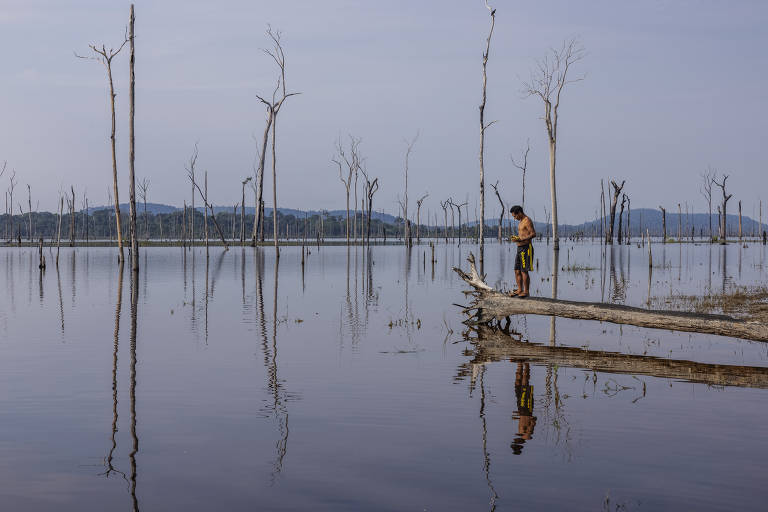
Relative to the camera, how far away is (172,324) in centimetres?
1603

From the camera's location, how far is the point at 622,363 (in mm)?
11039

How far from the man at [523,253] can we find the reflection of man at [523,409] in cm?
451

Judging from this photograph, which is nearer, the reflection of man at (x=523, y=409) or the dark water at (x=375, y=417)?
the dark water at (x=375, y=417)

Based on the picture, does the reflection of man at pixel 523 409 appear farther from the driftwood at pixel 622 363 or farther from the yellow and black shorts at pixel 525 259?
the yellow and black shorts at pixel 525 259

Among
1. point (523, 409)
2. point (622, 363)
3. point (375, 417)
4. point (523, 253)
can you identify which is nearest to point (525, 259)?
point (523, 253)

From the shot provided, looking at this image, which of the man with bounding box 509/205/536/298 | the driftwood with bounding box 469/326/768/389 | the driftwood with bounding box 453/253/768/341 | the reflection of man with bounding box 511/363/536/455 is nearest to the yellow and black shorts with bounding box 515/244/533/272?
the man with bounding box 509/205/536/298

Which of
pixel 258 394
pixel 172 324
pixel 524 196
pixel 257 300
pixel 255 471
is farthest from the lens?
pixel 524 196

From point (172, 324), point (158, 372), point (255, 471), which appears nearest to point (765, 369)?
point (255, 471)

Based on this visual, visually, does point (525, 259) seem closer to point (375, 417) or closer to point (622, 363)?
point (622, 363)

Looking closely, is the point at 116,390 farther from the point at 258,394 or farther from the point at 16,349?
the point at 16,349

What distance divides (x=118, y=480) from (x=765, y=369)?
935 cm

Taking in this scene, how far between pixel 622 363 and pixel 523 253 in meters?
4.56

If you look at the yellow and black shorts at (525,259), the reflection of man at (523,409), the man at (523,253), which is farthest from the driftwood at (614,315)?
the reflection of man at (523,409)

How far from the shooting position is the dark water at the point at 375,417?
5.45 metres
